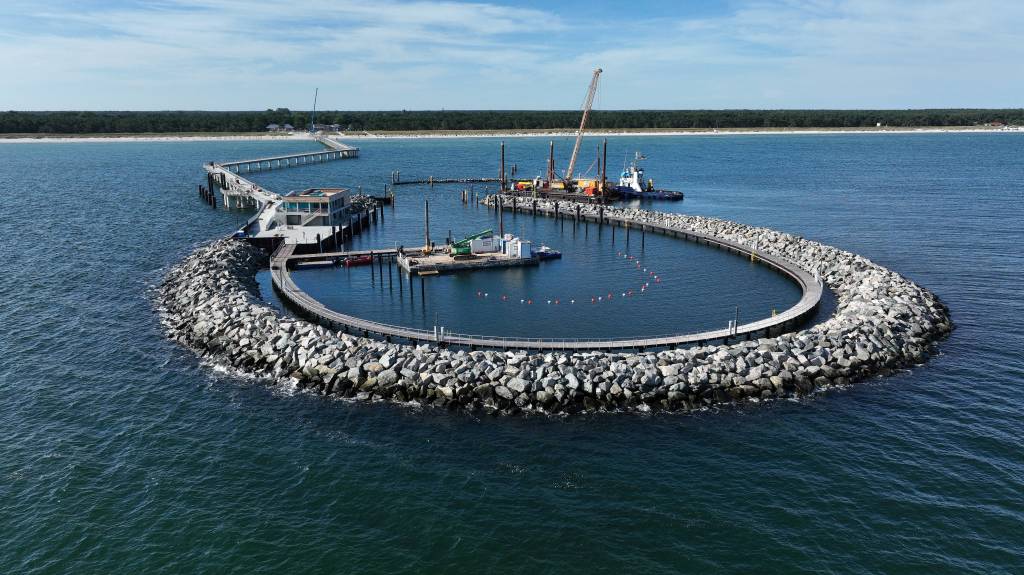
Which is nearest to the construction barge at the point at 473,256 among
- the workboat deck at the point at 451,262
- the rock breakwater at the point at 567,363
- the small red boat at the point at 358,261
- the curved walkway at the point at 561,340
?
the workboat deck at the point at 451,262

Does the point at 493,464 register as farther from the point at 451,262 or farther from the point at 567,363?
the point at 451,262

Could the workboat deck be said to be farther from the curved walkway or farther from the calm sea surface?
the curved walkway

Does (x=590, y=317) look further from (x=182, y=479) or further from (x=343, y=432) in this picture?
(x=182, y=479)

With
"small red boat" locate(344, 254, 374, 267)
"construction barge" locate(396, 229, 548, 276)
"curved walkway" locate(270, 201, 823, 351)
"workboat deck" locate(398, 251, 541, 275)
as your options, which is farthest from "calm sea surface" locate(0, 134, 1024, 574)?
"small red boat" locate(344, 254, 374, 267)

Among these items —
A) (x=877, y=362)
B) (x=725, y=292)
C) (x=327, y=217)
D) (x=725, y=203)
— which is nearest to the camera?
(x=877, y=362)

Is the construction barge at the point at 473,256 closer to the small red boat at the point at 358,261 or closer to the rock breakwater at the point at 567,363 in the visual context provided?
the small red boat at the point at 358,261

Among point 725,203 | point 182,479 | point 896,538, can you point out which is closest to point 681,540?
point 896,538

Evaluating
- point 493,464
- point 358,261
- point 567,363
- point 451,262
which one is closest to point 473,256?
point 451,262
